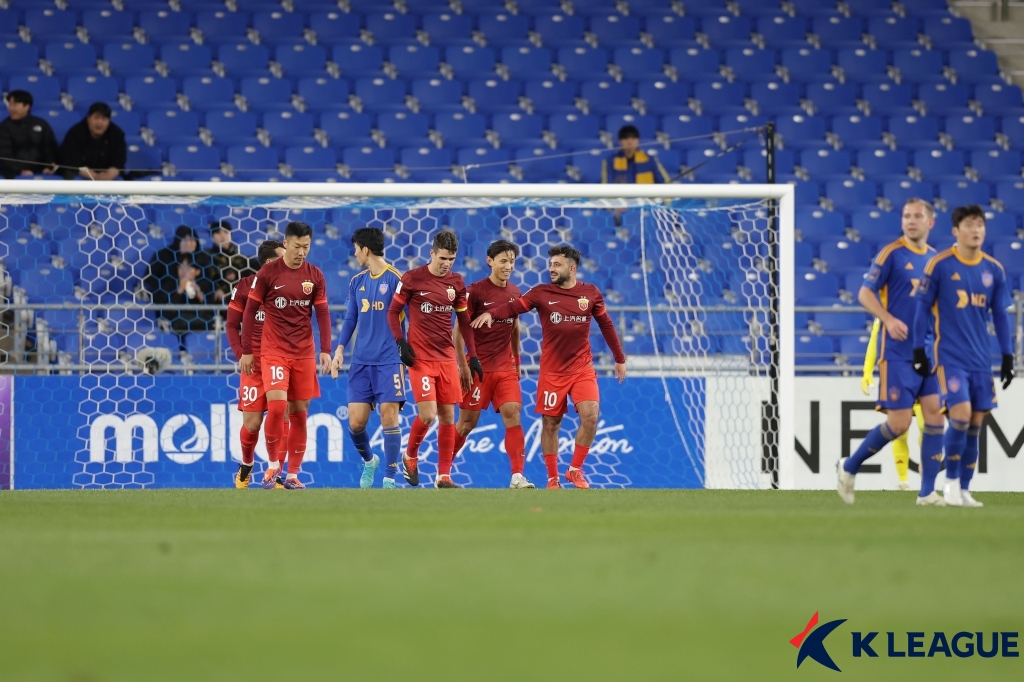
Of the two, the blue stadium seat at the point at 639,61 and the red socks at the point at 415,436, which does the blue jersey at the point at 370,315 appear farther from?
the blue stadium seat at the point at 639,61

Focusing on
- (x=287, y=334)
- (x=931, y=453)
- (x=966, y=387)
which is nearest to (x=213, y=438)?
(x=287, y=334)

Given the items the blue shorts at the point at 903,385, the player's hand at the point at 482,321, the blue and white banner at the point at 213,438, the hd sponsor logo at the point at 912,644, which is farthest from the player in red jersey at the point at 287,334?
the hd sponsor logo at the point at 912,644

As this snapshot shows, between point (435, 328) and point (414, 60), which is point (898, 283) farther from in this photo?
point (414, 60)

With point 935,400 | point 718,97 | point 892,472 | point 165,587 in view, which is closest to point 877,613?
point 165,587

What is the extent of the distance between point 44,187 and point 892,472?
7.77 m

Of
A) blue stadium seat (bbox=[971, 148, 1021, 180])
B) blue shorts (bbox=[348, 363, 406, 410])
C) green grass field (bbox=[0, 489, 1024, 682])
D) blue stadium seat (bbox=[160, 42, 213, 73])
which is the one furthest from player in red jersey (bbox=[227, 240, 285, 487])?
blue stadium seat (bbox=[971, 148, 1021, 180])

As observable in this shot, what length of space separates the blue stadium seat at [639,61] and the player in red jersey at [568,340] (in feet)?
22.5

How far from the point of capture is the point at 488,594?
3.55m

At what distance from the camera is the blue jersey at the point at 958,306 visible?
724cm

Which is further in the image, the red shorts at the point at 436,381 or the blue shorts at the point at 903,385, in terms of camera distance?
the red shorts at the point at 436,381

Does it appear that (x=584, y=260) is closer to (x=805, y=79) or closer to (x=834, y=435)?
(x=834, y=435)

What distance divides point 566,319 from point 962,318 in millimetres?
3506

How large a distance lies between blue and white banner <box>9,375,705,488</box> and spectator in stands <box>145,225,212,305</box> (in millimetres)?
1049

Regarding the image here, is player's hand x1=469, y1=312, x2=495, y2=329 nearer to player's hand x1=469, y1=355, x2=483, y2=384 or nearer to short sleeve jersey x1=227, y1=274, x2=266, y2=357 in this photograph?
player's hand x1=469, y1=355, x2=483, y2=384
